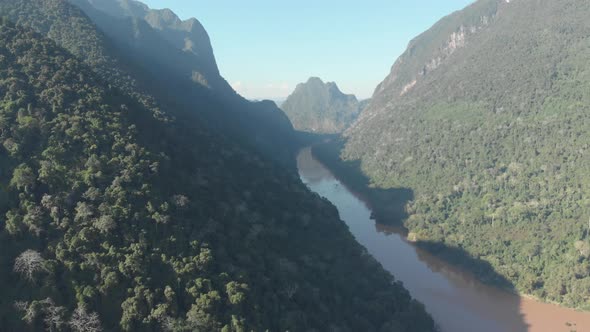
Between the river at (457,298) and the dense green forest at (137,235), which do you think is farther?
the river at (457,298)

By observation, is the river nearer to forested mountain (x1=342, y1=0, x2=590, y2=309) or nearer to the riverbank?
the riverbank

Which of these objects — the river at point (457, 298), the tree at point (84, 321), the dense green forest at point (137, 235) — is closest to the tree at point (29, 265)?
the dense green forest at point (137, 235)

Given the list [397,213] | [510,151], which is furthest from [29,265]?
[510,151]

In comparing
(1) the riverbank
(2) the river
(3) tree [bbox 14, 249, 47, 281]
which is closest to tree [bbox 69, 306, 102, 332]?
(3) tree [bbox 14, 249, 47, 281]

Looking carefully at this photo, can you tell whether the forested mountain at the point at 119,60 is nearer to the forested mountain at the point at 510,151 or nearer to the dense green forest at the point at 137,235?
the dense green forest at the point at 137,235

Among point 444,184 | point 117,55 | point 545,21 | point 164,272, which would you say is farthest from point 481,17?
point 164,272

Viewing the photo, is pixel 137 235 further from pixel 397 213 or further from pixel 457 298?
pixel 397 213
